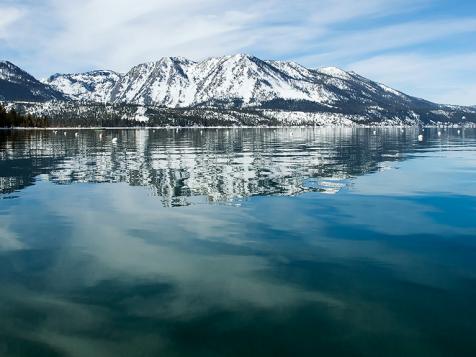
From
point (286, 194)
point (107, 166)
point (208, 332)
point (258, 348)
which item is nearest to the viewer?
point (258, 348)

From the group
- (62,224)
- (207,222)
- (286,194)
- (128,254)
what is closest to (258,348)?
(128,254)

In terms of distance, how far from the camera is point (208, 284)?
51.0ft

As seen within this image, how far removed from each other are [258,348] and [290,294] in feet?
12.0

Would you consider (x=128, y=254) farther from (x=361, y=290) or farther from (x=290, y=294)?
(x=361, y=290)

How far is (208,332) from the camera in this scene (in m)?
12.2

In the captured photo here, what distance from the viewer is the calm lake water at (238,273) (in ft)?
38.9

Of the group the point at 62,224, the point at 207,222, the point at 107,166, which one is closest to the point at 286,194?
the point at 207,222

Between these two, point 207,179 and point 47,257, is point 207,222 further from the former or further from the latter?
point 207,179

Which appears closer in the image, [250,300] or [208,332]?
[208,332]

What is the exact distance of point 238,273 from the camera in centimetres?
1666

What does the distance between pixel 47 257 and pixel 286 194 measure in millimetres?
18010

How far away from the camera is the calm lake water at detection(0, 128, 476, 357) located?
11.9 metres

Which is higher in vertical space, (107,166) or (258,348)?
(107,166)

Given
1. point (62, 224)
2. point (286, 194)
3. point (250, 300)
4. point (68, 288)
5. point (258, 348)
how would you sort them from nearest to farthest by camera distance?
point (258, 348) → point (250, 300) → point (68, 288) → point (62, 224) → point (286, 194)
